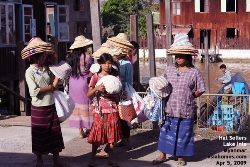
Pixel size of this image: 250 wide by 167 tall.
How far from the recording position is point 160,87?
6.35 m

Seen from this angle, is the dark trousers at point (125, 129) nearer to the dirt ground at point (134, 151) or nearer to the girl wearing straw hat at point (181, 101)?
the dirt ground at point (134, 151)

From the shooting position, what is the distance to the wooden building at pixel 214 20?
4300 cm

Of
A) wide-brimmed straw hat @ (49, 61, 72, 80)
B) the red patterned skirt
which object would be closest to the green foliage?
wide-brimmed straw hat @ (49, 61, 72, 80)

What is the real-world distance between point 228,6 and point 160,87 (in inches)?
1532

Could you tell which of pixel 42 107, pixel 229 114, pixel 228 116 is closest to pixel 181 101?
pixel 42 107

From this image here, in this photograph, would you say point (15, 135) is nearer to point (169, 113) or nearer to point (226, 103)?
point (169, 113)

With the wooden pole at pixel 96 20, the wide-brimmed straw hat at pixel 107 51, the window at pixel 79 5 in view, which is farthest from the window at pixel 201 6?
the wide-brimmed straw hat at pixel 107 51

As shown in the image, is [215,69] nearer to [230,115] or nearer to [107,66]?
[230,115]

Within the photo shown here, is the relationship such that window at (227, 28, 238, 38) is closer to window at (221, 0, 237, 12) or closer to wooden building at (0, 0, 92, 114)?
window at (221, 0, 237, 12)

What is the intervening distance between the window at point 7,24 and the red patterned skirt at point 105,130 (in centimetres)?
1095

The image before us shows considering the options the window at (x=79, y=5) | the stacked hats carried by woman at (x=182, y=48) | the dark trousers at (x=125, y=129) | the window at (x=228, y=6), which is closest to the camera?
the stacked hats carried by woman at (x=182, y=48)

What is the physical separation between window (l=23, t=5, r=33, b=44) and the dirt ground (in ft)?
32.1

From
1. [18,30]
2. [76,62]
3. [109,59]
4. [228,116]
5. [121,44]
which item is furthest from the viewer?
[18,30]

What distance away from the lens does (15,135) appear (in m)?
8.22
